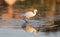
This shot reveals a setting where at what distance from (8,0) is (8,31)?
0.93 meters

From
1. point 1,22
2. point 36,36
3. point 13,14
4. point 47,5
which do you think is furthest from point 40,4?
point 36,36

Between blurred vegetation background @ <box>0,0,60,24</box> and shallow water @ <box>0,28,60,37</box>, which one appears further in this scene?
blurred vegetation background @ <box>0,0,60,24</box>

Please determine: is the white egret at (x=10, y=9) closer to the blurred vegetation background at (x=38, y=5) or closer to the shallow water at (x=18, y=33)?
the blurred vegetation background at (x=38, y=5)

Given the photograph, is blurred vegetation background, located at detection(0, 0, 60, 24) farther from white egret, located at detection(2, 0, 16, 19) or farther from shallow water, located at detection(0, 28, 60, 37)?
shallow water, located at detection(0, 28, 60, 37)

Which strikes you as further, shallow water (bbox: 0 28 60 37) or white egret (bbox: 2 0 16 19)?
white egret (bbox: 2 0 16 19)

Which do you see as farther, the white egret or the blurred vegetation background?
the blurred vegetation background

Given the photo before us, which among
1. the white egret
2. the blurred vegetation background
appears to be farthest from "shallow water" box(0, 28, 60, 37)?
the blurred vegetation background

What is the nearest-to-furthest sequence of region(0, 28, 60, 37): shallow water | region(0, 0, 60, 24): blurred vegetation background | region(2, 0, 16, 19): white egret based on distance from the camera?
region(0, 28, 60, 37): shallow water
region(2, 0, 16, 19): white egret
region(0, 0, 60, 24): blurred vegetation background

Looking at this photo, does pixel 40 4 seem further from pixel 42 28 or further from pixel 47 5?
pixel 42 28

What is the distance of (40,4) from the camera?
233 cm

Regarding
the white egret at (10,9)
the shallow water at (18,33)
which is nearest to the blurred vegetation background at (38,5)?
the white egret at (10,9)

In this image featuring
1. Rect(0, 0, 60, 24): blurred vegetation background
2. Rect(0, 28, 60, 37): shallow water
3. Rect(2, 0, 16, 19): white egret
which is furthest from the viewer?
Rect(0, 0, 60, 24): blurred vegetation background

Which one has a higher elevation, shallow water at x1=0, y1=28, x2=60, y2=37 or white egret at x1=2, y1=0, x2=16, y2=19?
white egret at x1=2, y1=0, x2=16, y2=19

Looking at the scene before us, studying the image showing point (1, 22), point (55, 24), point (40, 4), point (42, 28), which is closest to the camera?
point (42, 28)
